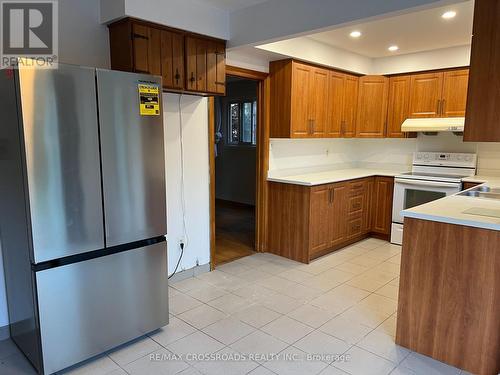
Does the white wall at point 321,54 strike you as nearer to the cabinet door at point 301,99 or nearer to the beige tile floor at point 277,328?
the cabinet door at point 301,99

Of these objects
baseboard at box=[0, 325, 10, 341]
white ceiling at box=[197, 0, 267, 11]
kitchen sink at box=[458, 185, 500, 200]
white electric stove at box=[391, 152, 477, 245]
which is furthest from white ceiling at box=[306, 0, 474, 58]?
baseboard at box=[0, 325, 10, 341]

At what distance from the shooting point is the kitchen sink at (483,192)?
311 centimetres

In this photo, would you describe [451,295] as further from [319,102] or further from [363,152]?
[363,152]

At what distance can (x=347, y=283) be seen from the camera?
352cm

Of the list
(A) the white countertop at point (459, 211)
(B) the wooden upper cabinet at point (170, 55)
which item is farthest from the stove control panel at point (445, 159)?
(B) the wooden upper cabinet at point (170, 55)

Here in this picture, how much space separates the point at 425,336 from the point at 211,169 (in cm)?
238

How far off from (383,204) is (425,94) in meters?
1.54

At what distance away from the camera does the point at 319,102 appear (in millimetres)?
4344

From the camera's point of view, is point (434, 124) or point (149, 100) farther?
point (434, 124)

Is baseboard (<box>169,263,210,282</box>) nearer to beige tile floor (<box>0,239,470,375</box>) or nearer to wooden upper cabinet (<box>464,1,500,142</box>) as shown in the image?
beige tile floor (<box>0,239,470,375</box>)

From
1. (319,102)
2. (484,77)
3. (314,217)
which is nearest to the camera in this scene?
(484,77)

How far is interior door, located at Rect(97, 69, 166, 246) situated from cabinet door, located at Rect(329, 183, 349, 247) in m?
2.37

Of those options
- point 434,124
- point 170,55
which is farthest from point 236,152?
point 170,55

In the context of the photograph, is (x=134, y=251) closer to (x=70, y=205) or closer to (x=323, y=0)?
(x=70, y=205)
